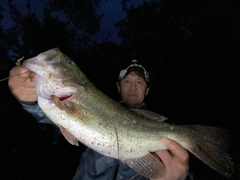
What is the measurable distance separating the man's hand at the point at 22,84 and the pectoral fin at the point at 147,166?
1.46 meters

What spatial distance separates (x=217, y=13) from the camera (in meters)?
9.48

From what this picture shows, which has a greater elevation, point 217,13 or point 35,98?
point 217,13

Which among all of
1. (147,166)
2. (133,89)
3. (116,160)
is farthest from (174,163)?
(133,89)

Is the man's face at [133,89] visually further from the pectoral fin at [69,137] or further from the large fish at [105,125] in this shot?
the pectoral fin at [69,137]

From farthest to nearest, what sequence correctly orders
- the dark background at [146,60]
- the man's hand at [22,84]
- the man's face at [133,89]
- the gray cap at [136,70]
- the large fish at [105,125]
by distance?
1. the dark background at [146,60]
2. the gray cap at [136,70]
3. the man's face at [133,89]
4. the man's hand at [22,84]
5. the large fish at [105,125]

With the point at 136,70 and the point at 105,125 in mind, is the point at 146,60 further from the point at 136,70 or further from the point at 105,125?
the point at 105,125

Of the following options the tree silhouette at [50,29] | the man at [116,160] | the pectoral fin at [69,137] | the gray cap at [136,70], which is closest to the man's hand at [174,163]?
the man at [116,160]

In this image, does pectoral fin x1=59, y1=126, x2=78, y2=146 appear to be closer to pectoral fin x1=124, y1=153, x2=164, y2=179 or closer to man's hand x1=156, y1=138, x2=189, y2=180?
pectoral fin x1=124, y1=153, x2=164, y2=179

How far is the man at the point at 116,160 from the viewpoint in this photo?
2554 mm

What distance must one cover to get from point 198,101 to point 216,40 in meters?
3.13

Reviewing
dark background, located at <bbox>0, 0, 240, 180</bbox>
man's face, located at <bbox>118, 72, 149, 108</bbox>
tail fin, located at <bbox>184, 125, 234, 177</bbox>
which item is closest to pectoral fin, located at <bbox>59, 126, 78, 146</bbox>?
tail fin, located at <bbox>184, 125, 234, 177</bbox>

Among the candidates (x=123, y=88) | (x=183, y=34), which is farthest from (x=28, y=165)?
(x=183, y=34)

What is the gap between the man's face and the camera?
12.6 ft

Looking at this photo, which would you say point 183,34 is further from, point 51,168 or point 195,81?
point 51,168
